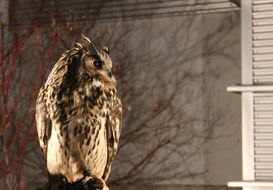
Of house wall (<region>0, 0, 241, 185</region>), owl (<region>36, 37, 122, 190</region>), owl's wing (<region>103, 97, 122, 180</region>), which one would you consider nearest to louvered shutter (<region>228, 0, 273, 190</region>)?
house wall (<region>0, 0, 241, 185</region>)

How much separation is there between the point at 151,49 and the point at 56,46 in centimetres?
114

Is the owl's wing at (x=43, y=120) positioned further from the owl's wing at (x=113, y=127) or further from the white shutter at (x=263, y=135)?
the white shutter at (x=263, y=135)

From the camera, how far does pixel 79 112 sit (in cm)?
242

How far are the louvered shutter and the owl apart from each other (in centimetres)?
369

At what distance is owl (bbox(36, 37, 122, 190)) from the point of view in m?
2.42

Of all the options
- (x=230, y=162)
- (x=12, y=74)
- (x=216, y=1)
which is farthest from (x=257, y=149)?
(x=12, y=74)

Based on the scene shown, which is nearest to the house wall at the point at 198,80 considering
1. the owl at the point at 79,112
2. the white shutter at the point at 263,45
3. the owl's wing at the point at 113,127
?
the white shutter at the point at 263,45

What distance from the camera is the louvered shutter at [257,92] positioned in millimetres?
6012

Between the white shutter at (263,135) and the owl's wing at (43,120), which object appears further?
the white shutter at (263,135)

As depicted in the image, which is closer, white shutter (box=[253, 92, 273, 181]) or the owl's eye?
the owl's eye

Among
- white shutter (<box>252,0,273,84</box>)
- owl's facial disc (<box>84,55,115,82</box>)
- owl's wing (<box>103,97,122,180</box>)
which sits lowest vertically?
owl's wing (<box>103,97,122,180</box>)

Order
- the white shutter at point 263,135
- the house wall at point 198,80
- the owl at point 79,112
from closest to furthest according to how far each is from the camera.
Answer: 1. the owl at point 79,112
2. the white shutter at point 263,135
3. the house wall at point 198,80

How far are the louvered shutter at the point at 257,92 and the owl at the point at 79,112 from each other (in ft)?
12.1

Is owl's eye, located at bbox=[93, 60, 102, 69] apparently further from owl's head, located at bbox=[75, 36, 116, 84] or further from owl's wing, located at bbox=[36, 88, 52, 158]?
owl's wing, located at bbox=[36, 88, 52, 158]
